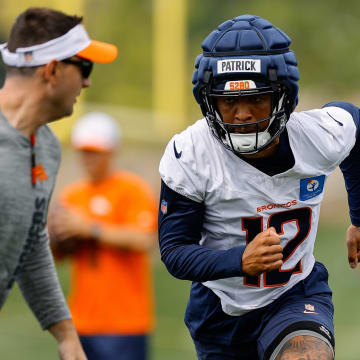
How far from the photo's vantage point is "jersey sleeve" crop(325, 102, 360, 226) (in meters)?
4.74

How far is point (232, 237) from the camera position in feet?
14.5

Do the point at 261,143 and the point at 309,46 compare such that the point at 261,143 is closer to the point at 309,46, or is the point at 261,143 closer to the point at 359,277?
the point at 359,277

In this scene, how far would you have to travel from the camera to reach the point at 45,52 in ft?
14.9

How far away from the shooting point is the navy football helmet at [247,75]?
4148 millimetres

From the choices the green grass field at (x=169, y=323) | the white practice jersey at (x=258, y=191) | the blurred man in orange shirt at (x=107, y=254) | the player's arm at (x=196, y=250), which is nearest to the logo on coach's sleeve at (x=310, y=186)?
the white practice jersey at (x=258, y=191)

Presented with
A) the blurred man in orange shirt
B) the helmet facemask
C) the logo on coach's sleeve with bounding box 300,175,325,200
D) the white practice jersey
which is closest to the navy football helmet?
the helmet facemask

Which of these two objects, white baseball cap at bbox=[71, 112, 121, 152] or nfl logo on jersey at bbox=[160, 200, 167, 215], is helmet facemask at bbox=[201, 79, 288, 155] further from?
white baseball cap at bbox=[71, 112, 121, 152]

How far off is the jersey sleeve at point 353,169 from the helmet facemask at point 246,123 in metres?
0.59

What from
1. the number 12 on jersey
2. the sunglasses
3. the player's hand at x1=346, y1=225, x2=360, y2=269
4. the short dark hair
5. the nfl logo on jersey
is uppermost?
the short dark hair

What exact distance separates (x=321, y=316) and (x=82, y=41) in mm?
1672

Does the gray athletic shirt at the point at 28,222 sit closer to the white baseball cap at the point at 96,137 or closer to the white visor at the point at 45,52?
the white visor at the point at 45,52

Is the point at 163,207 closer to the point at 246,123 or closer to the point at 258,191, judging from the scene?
the point at 258,191

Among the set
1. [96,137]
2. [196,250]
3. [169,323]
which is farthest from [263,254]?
[169,323]

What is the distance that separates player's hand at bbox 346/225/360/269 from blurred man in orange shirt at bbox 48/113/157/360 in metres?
2.67
